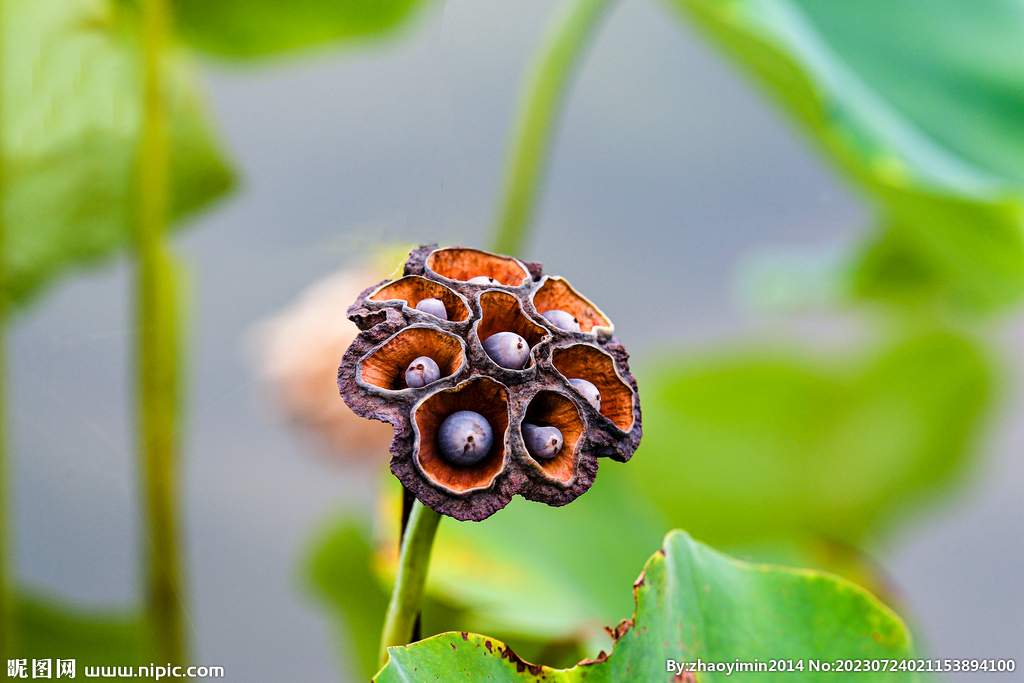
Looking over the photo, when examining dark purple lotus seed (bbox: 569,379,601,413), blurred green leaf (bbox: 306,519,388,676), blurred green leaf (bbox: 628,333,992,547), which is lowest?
blurred green leaf (bbox: 306,519,388,676)

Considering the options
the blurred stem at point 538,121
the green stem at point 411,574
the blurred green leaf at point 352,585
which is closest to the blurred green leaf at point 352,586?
the blurred green leaf at point 352,585

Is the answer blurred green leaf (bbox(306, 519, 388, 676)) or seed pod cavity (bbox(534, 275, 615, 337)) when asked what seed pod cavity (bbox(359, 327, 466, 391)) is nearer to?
seed pod cavity (bbox(534, 275, 615, 337))

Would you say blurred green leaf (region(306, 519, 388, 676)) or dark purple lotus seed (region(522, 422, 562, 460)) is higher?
dark purple lotus seed (region(522, 422, 562, 460))

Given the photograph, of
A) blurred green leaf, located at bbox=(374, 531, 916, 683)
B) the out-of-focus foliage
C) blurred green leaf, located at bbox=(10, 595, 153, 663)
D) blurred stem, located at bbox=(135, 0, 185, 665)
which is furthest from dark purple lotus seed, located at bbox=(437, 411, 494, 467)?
the out-of-focus foliage

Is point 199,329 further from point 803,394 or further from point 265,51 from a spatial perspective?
point 803,394

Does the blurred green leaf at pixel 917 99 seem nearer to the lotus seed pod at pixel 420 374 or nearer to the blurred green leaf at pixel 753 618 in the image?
the blurred green leaf at pixel 753 618

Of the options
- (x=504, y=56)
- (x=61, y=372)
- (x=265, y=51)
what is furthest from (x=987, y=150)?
(x=61, y=372)
